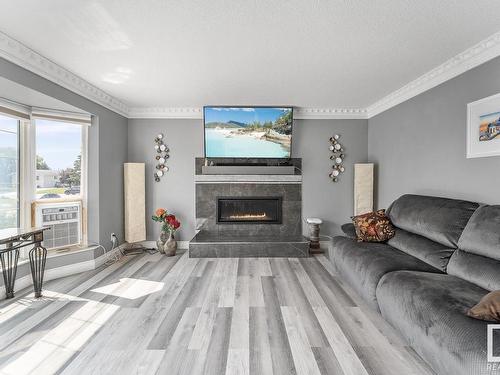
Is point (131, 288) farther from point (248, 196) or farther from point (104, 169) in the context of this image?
point (248, 196)

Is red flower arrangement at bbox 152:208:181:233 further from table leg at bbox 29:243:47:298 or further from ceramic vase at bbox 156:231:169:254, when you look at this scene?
table leg at bbox 29:243:47:298

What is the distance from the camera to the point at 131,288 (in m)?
2.80

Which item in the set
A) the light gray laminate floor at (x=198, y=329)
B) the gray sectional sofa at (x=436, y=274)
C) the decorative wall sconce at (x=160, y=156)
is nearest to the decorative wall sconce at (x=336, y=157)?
the gray sectional sofa at (x=436, y=274)

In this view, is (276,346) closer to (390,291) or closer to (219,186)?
(390,291)

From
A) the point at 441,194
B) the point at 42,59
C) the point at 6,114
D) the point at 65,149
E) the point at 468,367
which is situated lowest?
the point at 468,367

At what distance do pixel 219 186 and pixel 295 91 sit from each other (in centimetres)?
200

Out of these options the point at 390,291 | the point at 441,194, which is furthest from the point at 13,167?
the point at 441,194

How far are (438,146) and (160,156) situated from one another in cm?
403

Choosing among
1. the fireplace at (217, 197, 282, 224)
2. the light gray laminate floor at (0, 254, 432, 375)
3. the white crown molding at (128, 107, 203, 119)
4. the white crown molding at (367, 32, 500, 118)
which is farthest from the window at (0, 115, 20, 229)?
the white crown molding at (367, 32, 500, 118)

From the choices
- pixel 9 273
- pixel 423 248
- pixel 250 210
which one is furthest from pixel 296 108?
pixel 9 273

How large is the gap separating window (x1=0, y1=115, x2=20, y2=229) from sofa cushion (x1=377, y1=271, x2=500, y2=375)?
13.0 feet

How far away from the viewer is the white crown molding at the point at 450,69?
7.22ft

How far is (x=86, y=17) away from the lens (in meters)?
1.87

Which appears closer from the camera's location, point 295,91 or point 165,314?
point 165,314
